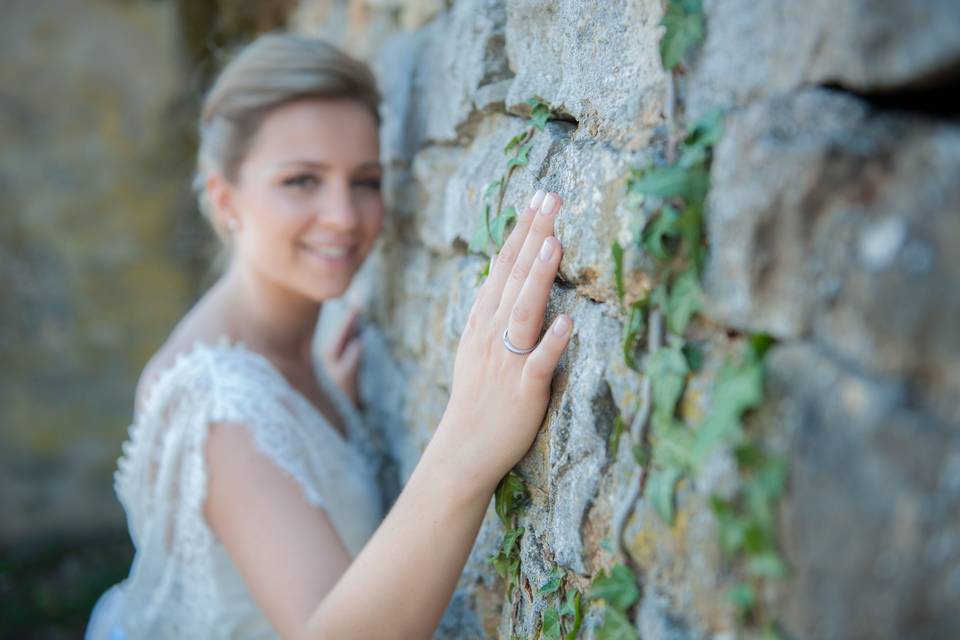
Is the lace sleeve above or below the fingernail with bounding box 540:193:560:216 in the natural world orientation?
below

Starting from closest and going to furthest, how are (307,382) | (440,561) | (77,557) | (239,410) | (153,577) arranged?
(440,561) → (239,410) → (153,577) → (307,382) → (77,557)

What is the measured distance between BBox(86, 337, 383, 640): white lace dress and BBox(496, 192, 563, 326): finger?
77cm

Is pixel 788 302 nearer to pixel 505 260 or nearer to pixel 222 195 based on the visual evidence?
pixel 505 260

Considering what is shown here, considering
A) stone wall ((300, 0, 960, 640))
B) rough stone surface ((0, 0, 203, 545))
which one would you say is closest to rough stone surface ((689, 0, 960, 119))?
stone wall ((300, 0, 960, 640))

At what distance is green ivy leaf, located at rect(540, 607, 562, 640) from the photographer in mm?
1109

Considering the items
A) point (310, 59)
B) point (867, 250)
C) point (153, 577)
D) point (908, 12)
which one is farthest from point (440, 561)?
point (310, 59)

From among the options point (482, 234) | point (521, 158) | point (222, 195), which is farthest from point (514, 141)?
point (222, 195)

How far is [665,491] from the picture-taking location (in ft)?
2.69

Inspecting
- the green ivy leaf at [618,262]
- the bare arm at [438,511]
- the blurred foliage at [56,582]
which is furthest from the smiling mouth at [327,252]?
the blurred foliage at [56,582]

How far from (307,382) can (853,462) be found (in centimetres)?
202

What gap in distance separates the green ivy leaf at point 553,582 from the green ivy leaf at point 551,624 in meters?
0.02

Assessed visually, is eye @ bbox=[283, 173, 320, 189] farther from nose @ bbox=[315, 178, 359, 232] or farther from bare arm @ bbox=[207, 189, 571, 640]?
bare arm @ bbox=[207, 189, 571, 640]

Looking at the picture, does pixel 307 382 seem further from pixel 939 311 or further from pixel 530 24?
pixel 939 311

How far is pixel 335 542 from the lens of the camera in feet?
5.31
